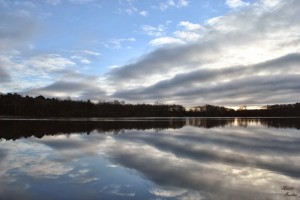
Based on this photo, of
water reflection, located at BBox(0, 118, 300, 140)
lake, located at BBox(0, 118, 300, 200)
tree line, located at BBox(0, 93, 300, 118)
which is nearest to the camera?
lake, located at BBox(0, 118, 300, 200)

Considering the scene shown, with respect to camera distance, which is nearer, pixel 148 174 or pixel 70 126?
pixel 148 174

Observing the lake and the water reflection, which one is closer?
the lake

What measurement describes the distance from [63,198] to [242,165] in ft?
31.4

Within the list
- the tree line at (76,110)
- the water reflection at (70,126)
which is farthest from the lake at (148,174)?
the tree line at (76,110)

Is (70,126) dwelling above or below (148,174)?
above

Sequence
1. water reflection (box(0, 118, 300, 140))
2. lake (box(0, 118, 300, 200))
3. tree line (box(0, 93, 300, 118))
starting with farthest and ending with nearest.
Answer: tree line (box(0, 93, 300, 118)), water reflection (box(0, 118, 300, 140)), lake (box(0, 118, 300, 200))

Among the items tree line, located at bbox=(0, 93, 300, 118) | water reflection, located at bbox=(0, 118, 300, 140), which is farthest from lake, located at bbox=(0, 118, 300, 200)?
tree line, located at bbox=(0, 93, 300, 118)

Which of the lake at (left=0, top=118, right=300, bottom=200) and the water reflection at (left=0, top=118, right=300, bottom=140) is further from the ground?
the water reflection at (left=0, top=118, right=300, bottom=140)

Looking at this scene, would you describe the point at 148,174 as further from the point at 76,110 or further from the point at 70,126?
the point at 76,110

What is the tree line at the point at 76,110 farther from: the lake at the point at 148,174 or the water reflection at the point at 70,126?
the lake at the point at 148,174

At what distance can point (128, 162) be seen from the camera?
16.7 meters

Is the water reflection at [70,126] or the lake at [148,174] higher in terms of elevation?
the water reflection at [70,126]

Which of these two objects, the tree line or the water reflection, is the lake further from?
the tree line

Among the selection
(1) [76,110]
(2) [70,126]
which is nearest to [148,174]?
(2) [70,126]
